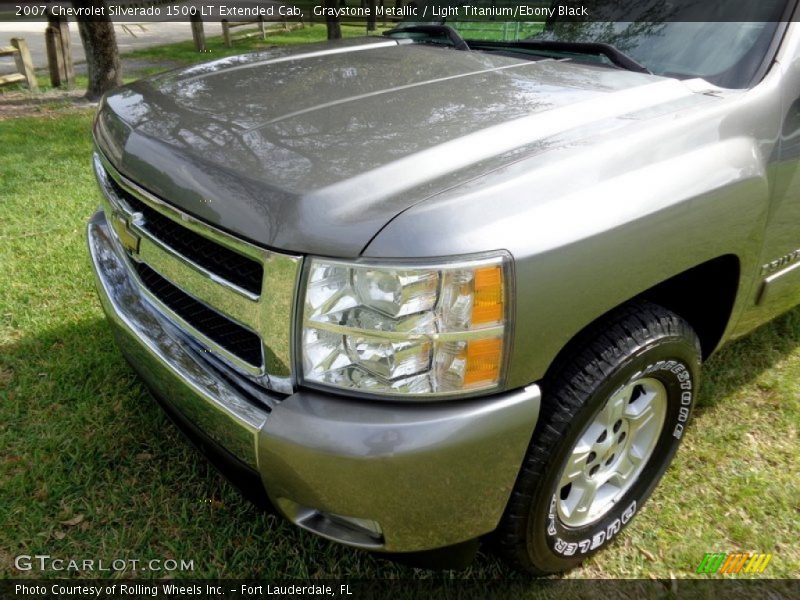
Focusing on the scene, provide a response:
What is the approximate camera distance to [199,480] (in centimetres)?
235

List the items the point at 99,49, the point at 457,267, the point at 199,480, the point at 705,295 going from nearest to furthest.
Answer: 1. the point at 457,267
2. the point at 705,295
3. the point at 199,480
4. the point at 99,49

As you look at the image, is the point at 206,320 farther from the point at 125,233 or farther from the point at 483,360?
the point at 483,360

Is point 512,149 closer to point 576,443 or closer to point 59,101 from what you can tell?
point 576,443

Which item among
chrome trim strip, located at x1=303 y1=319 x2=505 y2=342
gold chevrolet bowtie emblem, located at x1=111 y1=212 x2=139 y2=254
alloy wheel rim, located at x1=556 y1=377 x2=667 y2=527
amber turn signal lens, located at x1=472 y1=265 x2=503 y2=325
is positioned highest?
amber turn signal lens, located at x1=472 y1=265 x2=503 y2=325

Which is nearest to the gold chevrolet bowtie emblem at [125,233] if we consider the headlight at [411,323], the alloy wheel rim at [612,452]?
the headlight at [411,323]

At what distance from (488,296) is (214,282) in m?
0.74

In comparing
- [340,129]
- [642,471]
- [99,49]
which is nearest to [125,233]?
[340,129]

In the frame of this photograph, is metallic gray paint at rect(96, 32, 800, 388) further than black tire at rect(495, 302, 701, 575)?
No

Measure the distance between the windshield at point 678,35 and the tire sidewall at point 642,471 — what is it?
0.91 meters

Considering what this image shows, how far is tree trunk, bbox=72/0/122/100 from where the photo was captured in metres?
7.80

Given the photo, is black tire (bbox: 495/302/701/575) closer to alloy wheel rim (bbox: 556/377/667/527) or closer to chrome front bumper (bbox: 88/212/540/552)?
alloy wheel rim (bbox: 556/377/667/527)

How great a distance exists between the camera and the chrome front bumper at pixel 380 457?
4.62 ft

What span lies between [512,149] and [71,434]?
6.82 feet

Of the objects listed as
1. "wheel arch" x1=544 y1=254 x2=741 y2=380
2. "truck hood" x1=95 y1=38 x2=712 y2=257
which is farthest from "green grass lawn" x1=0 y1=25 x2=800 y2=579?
"truck hood" x1=95 y1=38 x2=712 y2=257
